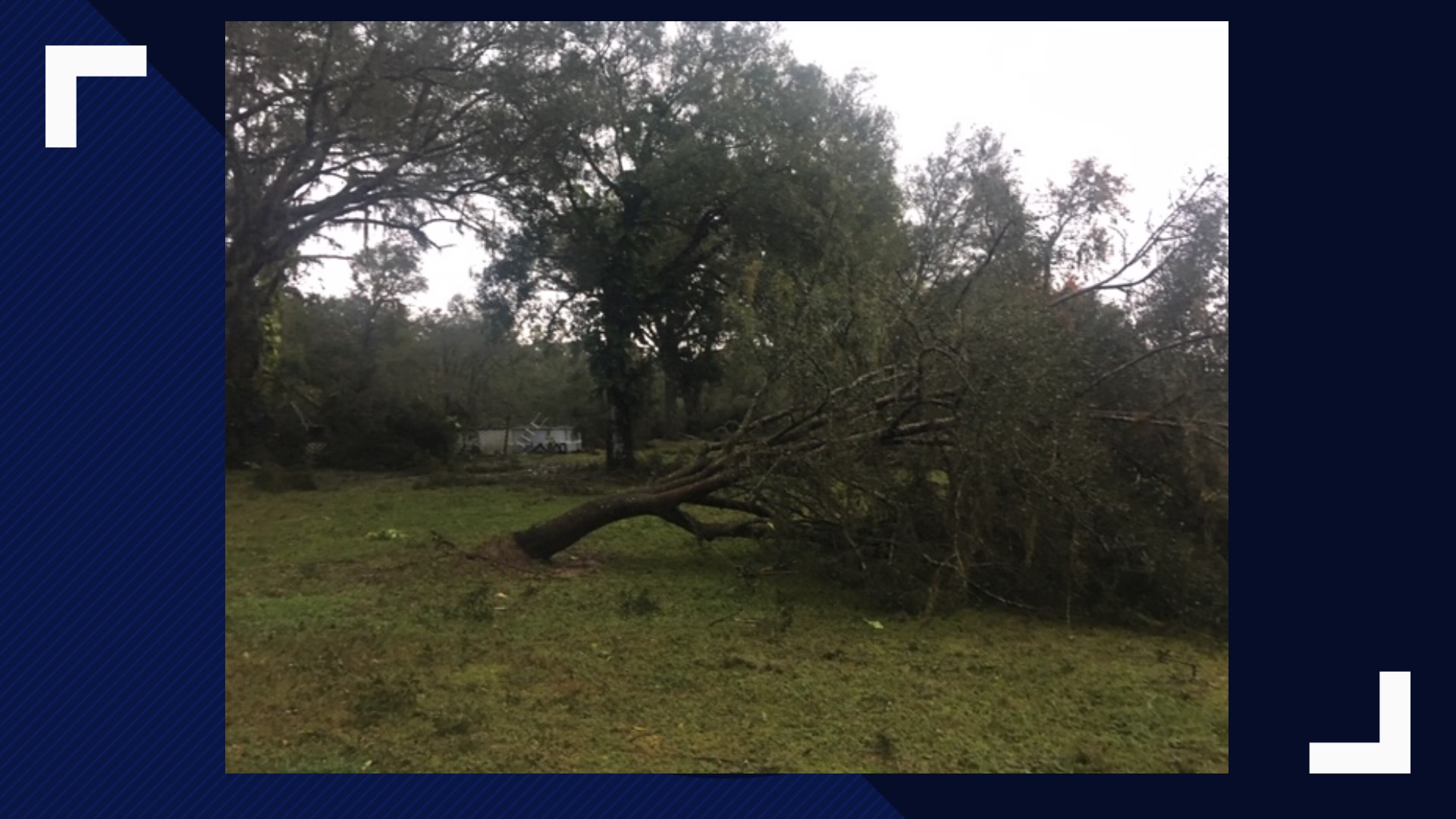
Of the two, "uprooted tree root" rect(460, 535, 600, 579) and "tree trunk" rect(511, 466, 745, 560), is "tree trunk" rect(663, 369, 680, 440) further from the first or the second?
"uprooted tree root" rect(460, 535, 600, 579)

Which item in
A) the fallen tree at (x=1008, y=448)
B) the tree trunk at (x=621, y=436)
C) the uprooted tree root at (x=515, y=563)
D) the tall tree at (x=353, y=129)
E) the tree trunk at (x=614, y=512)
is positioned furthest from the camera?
the tree trunk at (x=621, y=436)

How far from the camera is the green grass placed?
→ 14.1 feet

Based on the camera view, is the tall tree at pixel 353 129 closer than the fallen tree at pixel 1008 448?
No

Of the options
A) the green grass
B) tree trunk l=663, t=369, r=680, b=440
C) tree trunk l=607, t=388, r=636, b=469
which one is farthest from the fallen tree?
tree trunk l=663, t=369, r=680, b=440

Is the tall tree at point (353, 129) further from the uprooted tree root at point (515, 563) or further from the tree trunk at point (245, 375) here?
the uprooted tree root at point (515, 563)

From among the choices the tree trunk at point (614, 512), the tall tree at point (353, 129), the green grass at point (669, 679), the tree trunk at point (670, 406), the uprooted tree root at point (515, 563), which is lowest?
the green grass at point (669, 679)

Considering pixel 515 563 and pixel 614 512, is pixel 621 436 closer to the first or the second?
pixel 614 512

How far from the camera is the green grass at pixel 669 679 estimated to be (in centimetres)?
430

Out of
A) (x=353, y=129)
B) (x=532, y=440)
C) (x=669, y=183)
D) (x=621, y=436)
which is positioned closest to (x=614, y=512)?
(x=353, y=129)

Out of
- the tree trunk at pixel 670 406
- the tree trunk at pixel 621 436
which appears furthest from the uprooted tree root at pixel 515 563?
the tree trunk at pixel 670 406

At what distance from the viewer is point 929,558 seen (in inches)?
276

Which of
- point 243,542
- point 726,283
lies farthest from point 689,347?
point 243,542

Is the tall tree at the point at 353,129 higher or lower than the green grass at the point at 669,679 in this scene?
higher

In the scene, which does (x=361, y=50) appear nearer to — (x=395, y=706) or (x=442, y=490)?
(x=442, y=490)
